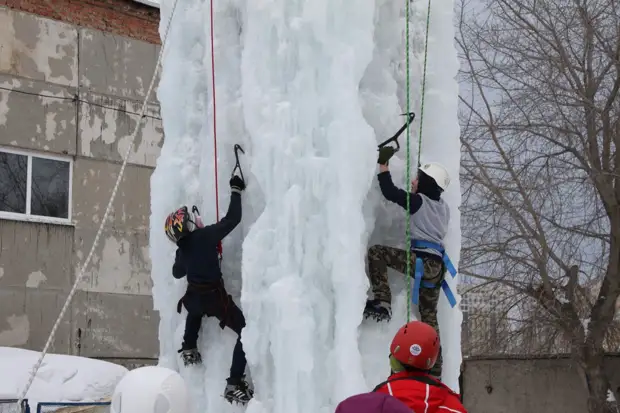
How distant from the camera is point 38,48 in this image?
33.1 ft

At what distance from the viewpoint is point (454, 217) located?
543 centimetres

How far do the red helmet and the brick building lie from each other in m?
7.15

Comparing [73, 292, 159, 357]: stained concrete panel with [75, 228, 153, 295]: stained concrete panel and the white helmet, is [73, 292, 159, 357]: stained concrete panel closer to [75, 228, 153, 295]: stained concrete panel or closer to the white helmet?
[75, 228, 153, 295]: stained concrete panel

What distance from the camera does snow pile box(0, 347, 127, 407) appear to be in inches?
244

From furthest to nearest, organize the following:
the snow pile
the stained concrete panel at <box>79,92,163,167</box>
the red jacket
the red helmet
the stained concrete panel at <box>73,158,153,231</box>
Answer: the stained concrete panel at <box>79,92,163,167</box>, the stained concrete panel at <box>73,158,153,231</box>, the snow pile, the red helmet, the red jacket

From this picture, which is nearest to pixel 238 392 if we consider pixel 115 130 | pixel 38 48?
pixel 115 130

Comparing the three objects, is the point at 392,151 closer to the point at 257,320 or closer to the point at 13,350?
the point at 257,320

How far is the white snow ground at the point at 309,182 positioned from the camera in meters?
4.96

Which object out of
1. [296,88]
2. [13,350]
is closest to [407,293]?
[296,88]

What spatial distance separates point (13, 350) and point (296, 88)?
3.64 m

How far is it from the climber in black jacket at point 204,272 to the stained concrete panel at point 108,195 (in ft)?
16.3

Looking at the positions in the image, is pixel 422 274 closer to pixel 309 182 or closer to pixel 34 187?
pixel 309 182

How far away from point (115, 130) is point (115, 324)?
7.85 feet

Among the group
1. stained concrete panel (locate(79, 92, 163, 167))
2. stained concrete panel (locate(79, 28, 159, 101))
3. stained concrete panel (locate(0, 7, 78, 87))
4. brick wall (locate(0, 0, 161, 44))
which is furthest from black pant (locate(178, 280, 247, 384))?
brick wall (locate(0, 0, 161, 44))
